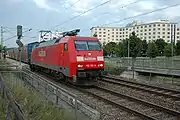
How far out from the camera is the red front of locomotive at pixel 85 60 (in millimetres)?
17766

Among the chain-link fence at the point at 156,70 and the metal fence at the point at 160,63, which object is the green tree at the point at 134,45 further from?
the chain-link fence at the point at 156,70

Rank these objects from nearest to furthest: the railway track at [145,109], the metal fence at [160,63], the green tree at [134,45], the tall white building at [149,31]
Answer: the railway track at [145,109] < the metal fence at [160,63] < the green tree at [134,45] < the tall white building at [149,31]

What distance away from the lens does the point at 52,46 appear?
72.3 ft

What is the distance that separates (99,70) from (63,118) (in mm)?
11358

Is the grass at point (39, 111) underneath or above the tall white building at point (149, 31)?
underneath

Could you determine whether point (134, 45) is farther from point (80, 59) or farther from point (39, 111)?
point (39, 111)

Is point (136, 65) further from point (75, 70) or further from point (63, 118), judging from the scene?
point (63, 118)

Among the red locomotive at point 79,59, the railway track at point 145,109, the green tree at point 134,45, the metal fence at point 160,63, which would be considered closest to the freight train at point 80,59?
the red locomotive at point 79,59

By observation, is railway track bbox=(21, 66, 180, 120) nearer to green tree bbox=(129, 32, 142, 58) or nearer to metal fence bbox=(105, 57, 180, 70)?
metal fence bbox=(105, 57, 180, 70)

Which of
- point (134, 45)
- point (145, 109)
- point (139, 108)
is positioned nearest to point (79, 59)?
point (139, 108)

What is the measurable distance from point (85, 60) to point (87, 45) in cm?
112

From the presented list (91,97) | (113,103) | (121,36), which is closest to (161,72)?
(91,97)

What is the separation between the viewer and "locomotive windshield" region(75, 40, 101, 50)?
1837 centimetres

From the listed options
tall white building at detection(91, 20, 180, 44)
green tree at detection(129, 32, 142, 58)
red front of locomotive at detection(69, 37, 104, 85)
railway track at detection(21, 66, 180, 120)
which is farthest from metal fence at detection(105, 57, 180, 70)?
tall white building at detection(91, 20, 180, 44)
